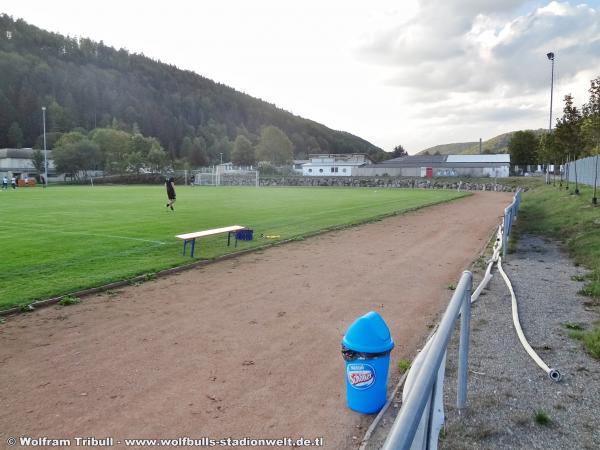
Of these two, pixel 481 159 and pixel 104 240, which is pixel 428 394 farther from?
pixel 481 159

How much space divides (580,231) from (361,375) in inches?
574

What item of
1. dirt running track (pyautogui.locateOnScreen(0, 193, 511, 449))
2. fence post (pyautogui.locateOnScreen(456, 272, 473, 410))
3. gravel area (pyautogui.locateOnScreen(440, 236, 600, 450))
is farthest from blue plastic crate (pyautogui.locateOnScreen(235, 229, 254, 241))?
fence post (pyautogui.locateOnScreen(456, 272, 473, 410))

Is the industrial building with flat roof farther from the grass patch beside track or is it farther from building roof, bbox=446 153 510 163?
the grass patch beside track

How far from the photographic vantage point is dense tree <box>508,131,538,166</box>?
10125 cm

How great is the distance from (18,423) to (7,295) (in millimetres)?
4947

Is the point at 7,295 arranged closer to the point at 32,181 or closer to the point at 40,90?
the point at 32,181

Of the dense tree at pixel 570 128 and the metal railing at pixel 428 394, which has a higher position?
the dense tree at pixel 570 128

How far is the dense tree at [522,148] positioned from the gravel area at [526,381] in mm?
103837

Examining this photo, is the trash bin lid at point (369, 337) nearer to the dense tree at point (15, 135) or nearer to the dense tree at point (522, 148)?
the dense tree at point (522, 148)

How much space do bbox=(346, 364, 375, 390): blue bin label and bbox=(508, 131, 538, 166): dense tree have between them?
108 metres

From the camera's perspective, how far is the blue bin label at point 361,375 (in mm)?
4387

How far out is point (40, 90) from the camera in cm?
16338

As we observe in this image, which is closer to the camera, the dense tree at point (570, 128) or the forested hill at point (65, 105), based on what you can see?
the dense tree at point (570, 128)

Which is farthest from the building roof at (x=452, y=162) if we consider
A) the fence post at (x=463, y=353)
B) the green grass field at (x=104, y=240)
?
the fence post at (x=463, y=353)
